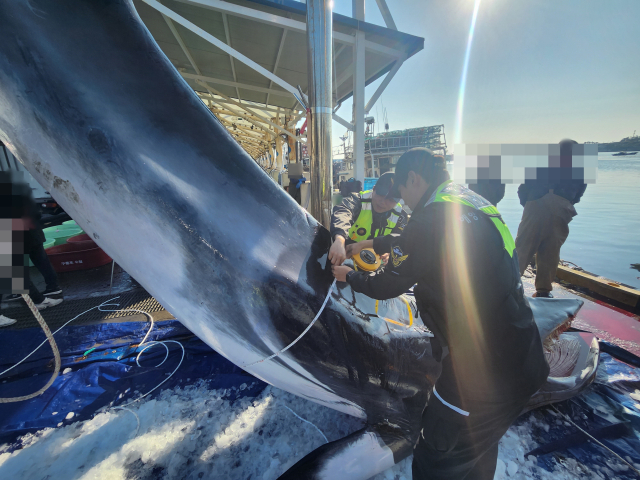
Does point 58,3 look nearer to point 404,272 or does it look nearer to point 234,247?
point 234,247

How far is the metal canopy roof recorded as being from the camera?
13.9 feet

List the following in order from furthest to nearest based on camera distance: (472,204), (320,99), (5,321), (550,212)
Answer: (550,212), (5,321), (320,99), (472,204)

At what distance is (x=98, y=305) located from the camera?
12.2 ft

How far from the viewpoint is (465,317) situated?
1.44 metres

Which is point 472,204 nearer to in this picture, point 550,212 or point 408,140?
point 550,212

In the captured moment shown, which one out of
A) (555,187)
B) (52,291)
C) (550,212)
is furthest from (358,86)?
(52,291)

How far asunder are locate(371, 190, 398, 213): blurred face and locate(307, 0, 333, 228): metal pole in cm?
59

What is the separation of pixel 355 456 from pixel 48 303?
13.8 ft

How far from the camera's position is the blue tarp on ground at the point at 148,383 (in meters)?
2.08

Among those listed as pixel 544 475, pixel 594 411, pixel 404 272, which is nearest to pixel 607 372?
pixel 594 411

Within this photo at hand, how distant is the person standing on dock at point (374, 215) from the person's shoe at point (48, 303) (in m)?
3.71

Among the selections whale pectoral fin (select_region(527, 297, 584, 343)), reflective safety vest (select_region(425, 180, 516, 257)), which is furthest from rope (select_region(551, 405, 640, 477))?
reflective safety vest (select_region(425, 180, 516, 257))

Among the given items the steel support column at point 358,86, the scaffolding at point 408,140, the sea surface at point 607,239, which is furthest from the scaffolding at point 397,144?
the steel support column at point 358,86

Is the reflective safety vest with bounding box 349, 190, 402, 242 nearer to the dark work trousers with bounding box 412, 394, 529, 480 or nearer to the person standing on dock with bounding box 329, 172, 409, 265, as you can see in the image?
the person standing on dock with bounding box 329, 172, 409, 265
